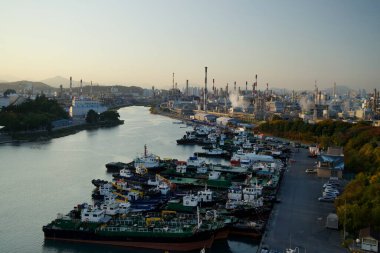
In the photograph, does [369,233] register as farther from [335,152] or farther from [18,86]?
[18,86]

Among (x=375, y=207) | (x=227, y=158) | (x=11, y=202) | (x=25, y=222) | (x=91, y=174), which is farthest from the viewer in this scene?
(x=227, y=158)

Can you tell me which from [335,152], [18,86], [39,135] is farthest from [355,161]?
[18,86]

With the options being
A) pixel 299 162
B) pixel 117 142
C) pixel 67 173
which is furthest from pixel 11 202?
pixel 117 142

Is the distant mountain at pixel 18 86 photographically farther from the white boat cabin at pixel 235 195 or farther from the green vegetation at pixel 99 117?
the white boat cabin at pixel 235 195

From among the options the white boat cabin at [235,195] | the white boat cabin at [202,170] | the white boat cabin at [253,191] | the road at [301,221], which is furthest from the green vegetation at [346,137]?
the white boat cabin at [202,170]

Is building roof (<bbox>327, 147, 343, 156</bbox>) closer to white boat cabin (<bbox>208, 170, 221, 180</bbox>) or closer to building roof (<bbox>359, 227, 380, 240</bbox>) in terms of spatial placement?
white boat cabin (<bbox>208, 170, 221, 180</bbox>)

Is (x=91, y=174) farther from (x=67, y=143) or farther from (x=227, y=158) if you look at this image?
(x=67, y=143)

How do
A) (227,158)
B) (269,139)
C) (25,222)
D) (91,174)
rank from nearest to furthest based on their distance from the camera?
(25,222)
(91,174)
(227,158)
(269,139)
